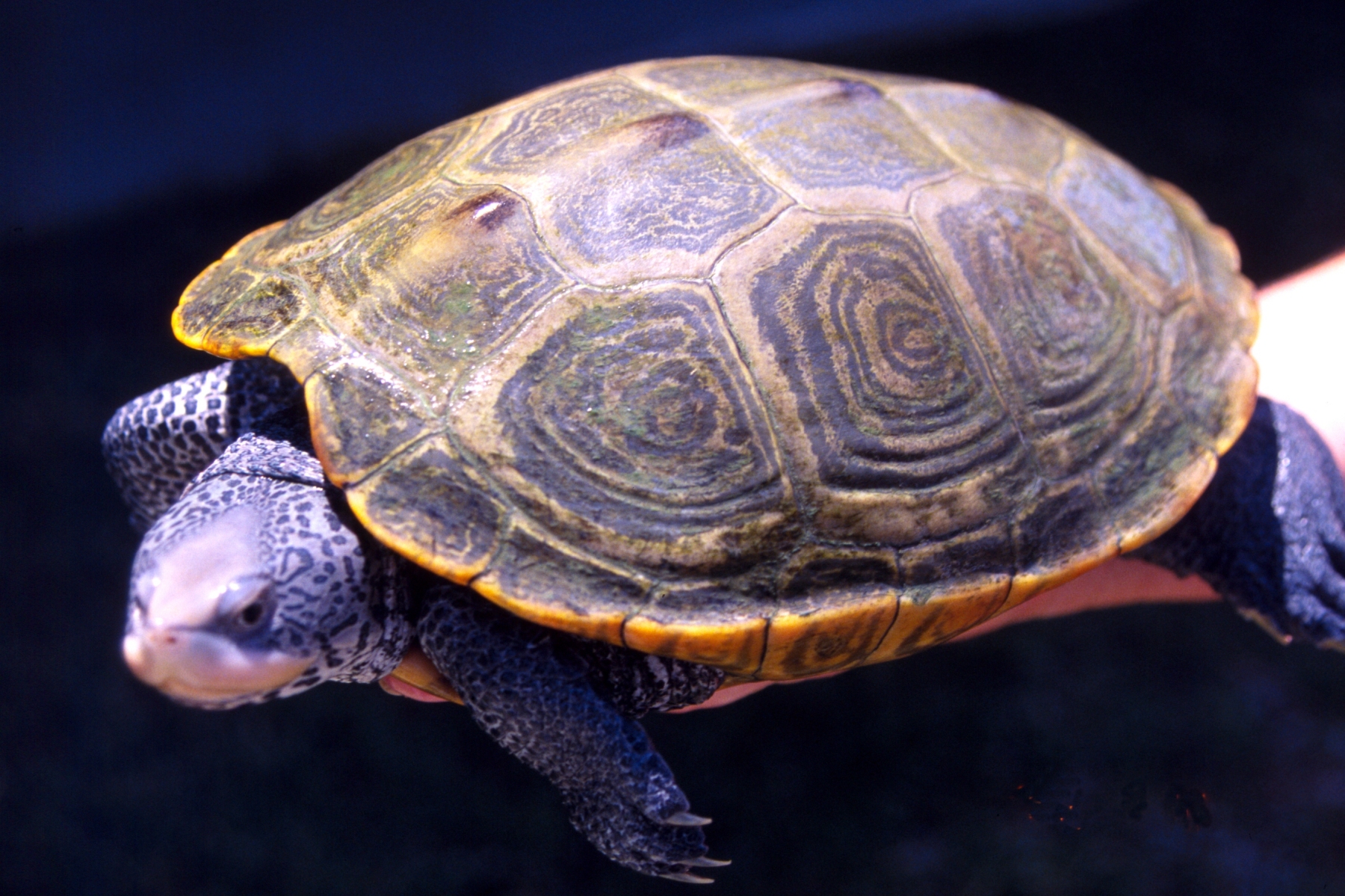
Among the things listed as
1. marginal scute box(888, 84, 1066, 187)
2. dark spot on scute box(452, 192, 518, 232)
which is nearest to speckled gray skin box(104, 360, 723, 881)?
dark spot on scute box(452, 192, 518, 232)

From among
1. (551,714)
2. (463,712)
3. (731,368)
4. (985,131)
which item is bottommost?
(463,712)

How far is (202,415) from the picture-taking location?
1277mm

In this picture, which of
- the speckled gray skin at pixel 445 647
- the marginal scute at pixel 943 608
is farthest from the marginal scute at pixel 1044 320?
the speckled gray skin at pixel 445 647

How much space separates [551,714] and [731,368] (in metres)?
0.50

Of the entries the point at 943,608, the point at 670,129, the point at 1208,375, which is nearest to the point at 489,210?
the point at 670,129

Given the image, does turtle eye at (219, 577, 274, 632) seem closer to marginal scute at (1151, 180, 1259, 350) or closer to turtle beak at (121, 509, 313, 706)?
turtle beak at (121, 509, 313, 706)

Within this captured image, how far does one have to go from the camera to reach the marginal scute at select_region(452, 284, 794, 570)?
101cm

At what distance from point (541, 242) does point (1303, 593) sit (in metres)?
1.35

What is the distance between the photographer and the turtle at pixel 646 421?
1001 mm

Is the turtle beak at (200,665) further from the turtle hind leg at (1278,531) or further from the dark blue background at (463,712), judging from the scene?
the turtle hind leg at (1278,531)

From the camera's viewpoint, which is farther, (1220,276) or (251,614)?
(1220,276)

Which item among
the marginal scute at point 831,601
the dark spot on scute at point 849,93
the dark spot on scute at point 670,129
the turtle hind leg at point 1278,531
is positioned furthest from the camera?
the turtle hind leg at point 1278,531

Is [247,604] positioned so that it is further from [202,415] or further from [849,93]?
[849,93]

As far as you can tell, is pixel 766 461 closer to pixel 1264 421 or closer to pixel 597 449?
pixel 597 449
